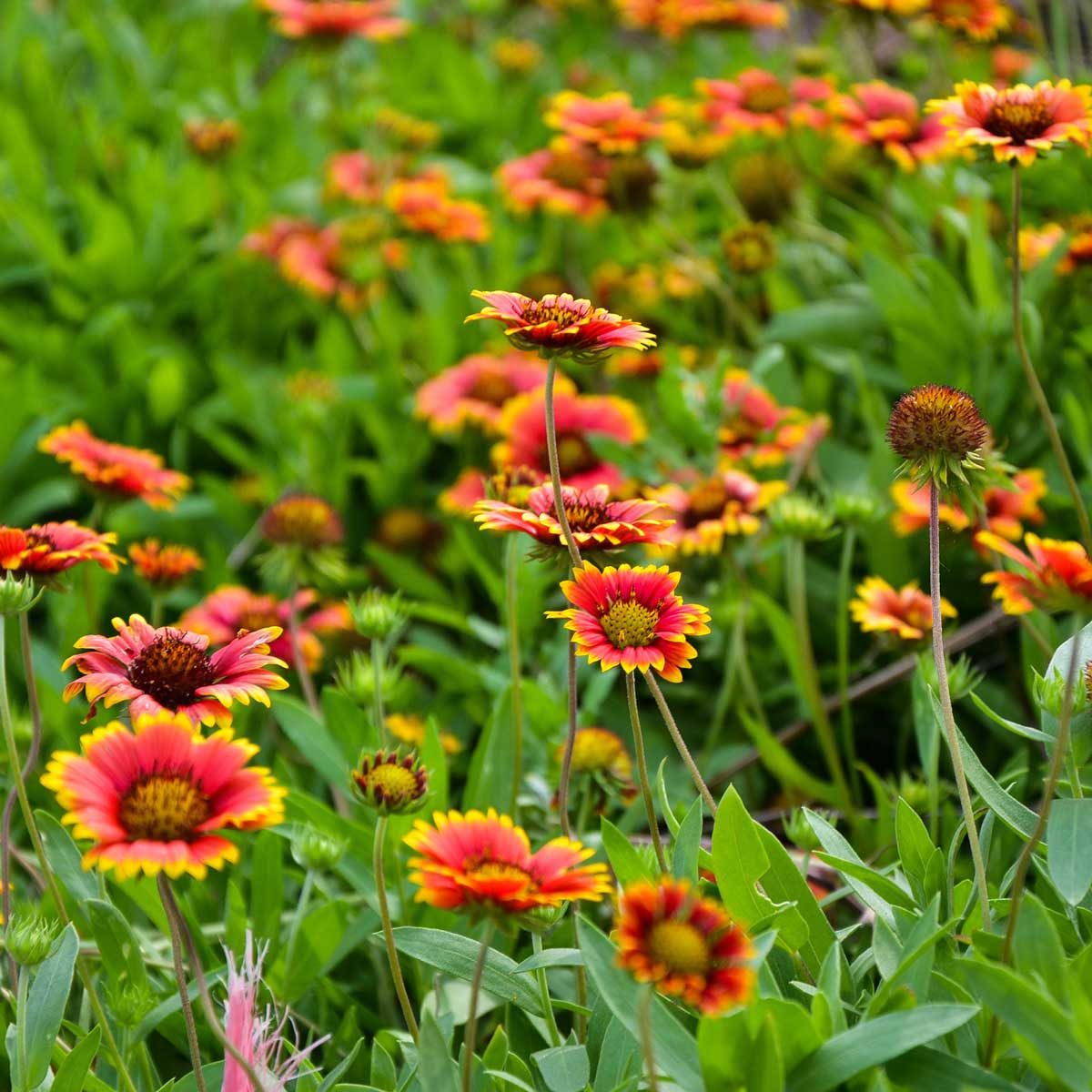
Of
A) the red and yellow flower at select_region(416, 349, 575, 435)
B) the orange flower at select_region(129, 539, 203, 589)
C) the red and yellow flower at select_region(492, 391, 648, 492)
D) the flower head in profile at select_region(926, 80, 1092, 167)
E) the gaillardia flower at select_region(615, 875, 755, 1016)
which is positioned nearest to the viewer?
the gaillardia flower at select_region(615, 875, 755, 1016)

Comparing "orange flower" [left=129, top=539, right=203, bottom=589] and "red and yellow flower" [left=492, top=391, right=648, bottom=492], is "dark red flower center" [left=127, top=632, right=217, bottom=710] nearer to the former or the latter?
"orange flower" [left=129, top=539, right=203, bottom=589]

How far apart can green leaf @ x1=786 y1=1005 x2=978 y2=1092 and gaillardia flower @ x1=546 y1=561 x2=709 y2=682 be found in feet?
0.91

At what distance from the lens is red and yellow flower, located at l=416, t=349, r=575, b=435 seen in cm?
203

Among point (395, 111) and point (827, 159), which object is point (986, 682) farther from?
point (395, 111)

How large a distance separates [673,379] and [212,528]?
810mm

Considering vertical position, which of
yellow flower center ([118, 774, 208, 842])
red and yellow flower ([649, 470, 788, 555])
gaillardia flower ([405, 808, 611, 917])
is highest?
yellow flower center ([118, 774, 208, 842])

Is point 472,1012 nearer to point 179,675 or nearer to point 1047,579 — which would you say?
point 179,675

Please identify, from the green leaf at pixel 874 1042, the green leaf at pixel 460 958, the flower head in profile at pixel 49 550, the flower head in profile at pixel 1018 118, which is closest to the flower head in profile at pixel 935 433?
the flower head in profile at pixel 1018 118

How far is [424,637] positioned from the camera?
200cm

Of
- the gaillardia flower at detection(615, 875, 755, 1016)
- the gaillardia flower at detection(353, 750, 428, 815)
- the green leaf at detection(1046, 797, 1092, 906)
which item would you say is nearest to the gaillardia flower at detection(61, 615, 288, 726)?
the gaillardia flower at detection(353, 750, 428, 815)

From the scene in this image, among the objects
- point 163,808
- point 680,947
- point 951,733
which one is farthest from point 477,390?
point 680,947

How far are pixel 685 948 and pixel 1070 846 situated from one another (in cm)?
37

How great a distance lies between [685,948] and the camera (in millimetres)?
805

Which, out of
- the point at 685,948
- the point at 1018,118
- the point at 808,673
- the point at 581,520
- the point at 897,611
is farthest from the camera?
the point at 808,673
